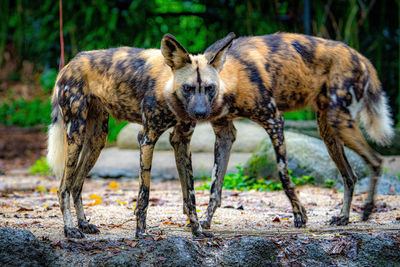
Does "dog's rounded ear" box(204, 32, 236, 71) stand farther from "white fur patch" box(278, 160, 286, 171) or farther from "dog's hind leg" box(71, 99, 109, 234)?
"dog's hind leg" box(71, 99, 109, 234)

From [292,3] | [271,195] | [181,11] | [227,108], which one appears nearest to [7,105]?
[181,11]

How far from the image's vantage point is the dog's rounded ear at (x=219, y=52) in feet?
10.9

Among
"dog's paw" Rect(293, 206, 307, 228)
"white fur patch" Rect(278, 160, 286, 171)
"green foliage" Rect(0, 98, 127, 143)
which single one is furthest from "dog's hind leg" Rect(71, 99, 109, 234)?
"green foliage" Rect(0, 98, 127, 143)

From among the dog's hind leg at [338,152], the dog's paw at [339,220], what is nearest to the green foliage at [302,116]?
the dog's hind leg at [338,152]

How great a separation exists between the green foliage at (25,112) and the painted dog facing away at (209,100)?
6845 millimetres

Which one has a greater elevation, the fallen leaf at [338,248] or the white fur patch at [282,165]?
the white fur patch at [282,165]

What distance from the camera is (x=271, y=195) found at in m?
5.54

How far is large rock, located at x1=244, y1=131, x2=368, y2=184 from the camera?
607cm

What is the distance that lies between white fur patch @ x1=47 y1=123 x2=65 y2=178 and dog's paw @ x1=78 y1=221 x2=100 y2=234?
1.94ft

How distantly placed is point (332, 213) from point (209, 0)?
6.23 m

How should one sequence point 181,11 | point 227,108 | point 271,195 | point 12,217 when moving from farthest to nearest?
1. point 181,11
2. point 271,195
3. point 12,217
4. point 227,108

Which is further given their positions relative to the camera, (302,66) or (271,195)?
(271,195)

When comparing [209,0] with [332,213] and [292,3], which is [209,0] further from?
[332,213]

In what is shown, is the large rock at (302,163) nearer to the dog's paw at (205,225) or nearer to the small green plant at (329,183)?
the small green plant at (329,183)
